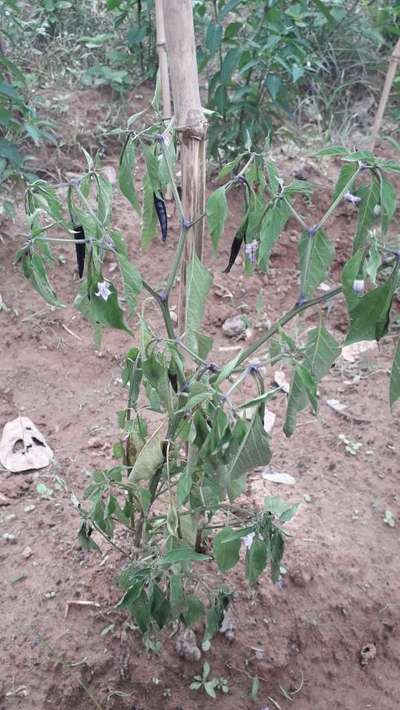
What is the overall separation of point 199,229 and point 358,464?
115cm

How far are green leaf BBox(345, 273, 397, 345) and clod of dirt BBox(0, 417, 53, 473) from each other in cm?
133

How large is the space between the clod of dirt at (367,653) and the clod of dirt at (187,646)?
1.42 feet

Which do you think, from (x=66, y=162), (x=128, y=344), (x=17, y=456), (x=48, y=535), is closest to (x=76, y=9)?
(x=66, y=162)

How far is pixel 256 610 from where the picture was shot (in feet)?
5.62

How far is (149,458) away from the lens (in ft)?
4.11

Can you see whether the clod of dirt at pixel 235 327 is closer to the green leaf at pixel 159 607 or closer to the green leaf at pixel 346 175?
the green leaf at pixel 159 607

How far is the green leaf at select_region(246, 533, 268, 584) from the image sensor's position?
1.16 metres

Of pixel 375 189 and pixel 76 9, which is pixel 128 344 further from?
pixel 76 9

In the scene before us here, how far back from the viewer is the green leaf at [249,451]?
978mm

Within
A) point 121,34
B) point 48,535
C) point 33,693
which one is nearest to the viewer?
point 33,693

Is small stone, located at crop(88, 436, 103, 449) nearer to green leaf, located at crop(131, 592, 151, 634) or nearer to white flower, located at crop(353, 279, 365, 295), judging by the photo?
green leaf, located at crop(131, 592, 151, 634)

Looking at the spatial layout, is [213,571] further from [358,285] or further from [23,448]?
[358,285]

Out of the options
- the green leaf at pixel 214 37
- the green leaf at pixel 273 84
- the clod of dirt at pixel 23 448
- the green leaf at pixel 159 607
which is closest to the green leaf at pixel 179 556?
the green leaf at pixel 159 607

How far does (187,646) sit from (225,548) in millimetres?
590
